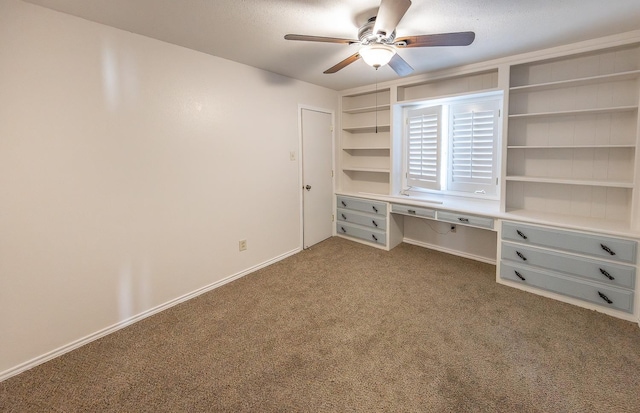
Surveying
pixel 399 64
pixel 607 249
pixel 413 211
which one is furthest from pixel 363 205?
pixel 607 249

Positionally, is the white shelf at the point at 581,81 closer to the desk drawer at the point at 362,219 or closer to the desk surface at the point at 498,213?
the desk surface at the point at 498,213

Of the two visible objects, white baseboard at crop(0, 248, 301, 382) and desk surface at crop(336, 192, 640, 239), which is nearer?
white baseboard at crop(0, 248, 301, 382)

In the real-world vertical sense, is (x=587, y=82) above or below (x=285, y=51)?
below

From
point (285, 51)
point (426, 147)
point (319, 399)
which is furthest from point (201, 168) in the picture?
point (426, 147)

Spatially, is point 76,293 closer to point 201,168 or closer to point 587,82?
point 201,168

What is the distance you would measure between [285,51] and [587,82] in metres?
2.73

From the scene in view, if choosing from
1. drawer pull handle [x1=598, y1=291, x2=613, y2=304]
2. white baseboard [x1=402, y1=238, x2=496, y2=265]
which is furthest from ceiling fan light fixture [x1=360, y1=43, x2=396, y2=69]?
white baseboard [x1=402, y1=238, x2=496, y2=265]

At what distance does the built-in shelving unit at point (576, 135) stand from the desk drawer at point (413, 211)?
2.57 feet

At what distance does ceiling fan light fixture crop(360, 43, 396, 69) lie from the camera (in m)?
2.07

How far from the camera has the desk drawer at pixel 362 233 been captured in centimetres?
411

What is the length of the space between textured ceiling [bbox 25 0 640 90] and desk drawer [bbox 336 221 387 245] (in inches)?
88.0

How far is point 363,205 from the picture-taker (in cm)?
426

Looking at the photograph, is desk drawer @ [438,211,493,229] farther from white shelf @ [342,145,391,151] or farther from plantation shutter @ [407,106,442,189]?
white shelf @ [342,145,391,151]

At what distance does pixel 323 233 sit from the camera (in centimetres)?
450
